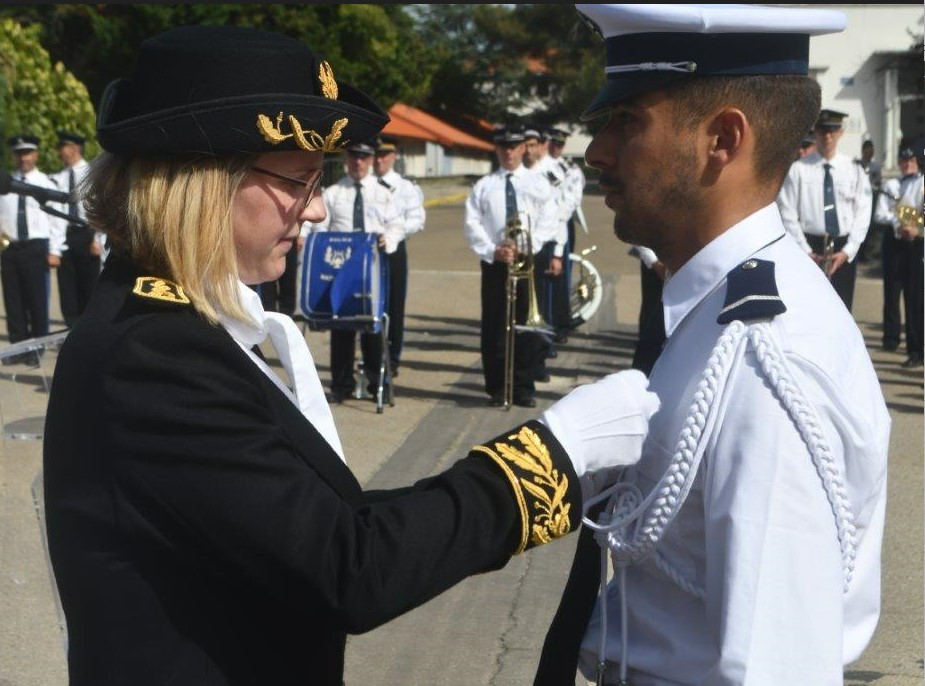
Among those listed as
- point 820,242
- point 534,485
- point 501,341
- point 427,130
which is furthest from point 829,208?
point 427,130

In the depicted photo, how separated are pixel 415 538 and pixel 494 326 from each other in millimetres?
8169

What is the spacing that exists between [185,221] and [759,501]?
95cm

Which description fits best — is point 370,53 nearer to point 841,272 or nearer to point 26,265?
point 26,265

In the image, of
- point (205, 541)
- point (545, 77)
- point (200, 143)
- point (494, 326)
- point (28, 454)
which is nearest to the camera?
point (205, 541)

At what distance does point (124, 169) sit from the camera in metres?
2.01

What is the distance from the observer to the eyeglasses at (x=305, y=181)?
2043mm

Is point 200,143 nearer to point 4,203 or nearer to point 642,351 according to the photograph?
point 642,351

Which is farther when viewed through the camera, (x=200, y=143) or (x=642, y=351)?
(x=642, y=351)

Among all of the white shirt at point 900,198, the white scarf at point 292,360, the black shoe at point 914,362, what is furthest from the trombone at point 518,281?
the white scarf at point 292,360

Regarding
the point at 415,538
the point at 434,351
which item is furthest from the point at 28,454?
the point at 434,351

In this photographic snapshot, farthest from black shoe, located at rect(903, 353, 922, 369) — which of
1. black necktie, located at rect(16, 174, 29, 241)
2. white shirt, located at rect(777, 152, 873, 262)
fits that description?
black necktie, located at rect(16, 174, 29, 241)

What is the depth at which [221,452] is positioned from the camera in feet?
5.87

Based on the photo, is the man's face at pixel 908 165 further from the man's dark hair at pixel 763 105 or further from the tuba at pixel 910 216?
the man's dark hair at pixel 763 105

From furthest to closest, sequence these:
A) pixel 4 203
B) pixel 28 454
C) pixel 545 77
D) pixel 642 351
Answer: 1. pixel 545 77
2. pixel 4 203
3. pixel 28 454
4. pixel 642 351
